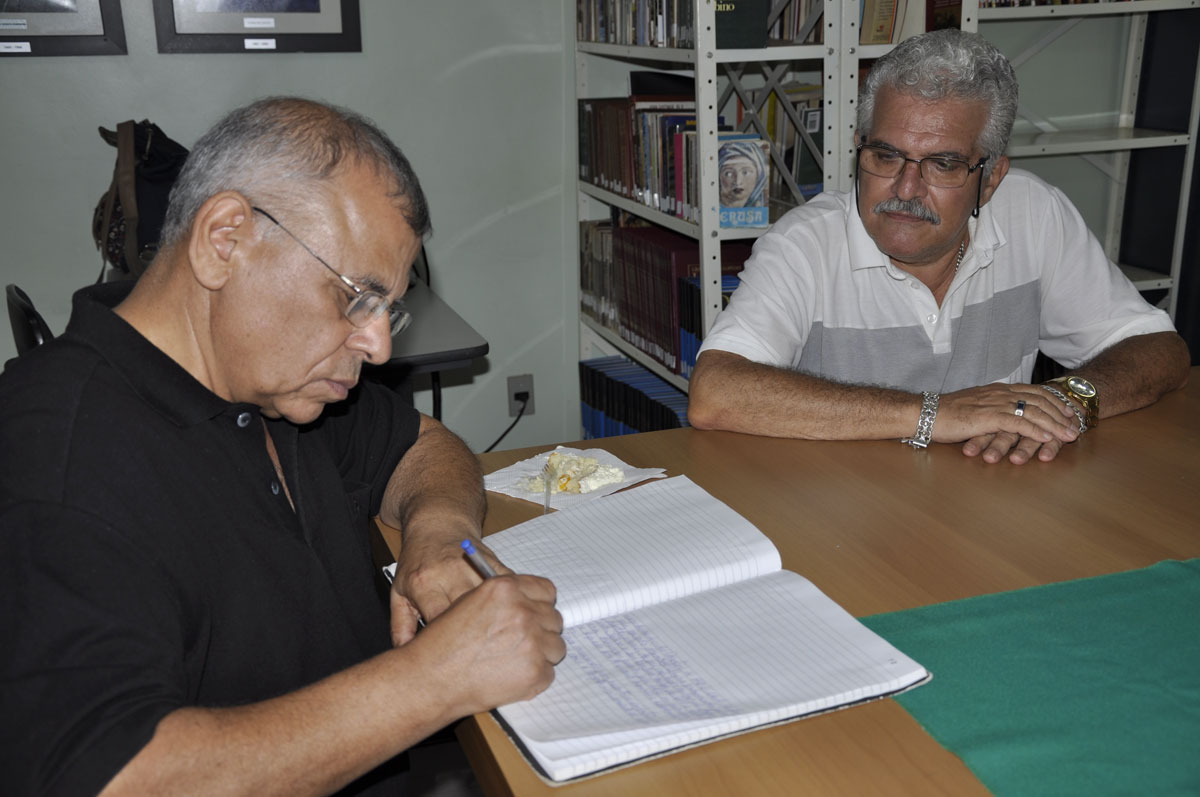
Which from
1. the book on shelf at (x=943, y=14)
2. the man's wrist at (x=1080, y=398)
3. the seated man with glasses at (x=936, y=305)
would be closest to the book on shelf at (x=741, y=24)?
the book on shelf at (x=943, y=14)

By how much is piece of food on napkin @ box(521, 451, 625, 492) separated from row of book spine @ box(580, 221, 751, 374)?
4.44 feet

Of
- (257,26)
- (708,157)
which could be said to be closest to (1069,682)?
(708,157)

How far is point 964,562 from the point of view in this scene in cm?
117

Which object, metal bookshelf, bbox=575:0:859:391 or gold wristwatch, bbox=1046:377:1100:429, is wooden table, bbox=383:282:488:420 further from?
gold wristwatch, bbox=1046:377:1100:429

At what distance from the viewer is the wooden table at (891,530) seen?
0.82m

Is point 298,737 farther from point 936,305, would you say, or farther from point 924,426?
point 936,305

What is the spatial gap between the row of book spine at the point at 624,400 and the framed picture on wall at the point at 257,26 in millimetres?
1279

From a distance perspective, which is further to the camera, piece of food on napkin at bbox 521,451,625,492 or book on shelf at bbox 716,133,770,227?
book on shelf at bbox 716,133,770,227

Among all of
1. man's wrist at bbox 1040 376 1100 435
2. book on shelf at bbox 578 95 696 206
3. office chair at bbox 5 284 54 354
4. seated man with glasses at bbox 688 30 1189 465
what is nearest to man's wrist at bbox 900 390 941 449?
seated man with glasses at bbox 688 30 1189 465

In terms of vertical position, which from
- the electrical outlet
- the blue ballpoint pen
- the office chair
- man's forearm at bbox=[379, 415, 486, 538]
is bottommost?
the electrical outlet

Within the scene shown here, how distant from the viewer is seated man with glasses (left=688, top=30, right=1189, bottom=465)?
157 centimetres

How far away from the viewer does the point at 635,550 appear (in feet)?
3.74

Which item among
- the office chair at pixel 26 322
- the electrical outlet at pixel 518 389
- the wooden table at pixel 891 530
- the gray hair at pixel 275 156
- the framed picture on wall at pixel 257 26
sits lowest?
the electrical outlet at pixel 518 389

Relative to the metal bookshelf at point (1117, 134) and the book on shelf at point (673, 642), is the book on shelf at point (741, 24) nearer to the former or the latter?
the metal bookshelf at point (1117, 134)
